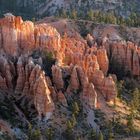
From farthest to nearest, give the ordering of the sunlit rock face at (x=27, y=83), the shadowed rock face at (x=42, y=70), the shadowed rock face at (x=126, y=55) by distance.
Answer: the shadowed rock face at (x=126, y=55)
the shadowed rock face at (x=42, y=70)
the sunlit rock face at (x=27, y=83)

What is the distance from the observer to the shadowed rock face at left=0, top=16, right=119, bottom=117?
89375 mm

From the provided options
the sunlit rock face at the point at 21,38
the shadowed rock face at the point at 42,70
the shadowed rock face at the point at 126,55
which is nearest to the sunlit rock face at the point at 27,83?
the shadowed rock face at the point at 42,70

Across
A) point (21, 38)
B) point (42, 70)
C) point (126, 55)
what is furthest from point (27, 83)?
point (126, 55)

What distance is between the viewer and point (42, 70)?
91.2 metres

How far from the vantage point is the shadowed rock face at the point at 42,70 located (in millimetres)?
89375

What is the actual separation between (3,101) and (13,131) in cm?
637

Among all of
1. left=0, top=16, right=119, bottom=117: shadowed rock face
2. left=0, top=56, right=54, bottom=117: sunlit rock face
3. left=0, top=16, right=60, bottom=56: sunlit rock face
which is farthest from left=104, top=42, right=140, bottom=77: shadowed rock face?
left=0, top=56, right=54, bottom=117: sunlit rock face

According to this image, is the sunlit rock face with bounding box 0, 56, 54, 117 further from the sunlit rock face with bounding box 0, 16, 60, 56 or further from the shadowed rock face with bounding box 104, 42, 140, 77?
the shadowed rock face with bounding box 104, 42, 140, 77

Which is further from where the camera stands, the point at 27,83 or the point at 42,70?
the point at 42,70

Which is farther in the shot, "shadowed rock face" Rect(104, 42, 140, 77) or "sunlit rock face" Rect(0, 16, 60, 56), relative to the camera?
"shadowed rock face" Rect(104, 42, 140, 77)

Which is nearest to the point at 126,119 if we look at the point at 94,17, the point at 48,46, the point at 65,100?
the point at 65,100

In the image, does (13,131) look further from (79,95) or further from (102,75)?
(102,75)

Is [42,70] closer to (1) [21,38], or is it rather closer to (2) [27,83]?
(2) [27,83]

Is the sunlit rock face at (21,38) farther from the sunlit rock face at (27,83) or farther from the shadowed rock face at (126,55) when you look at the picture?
the shadowed rock face at (126,55)
